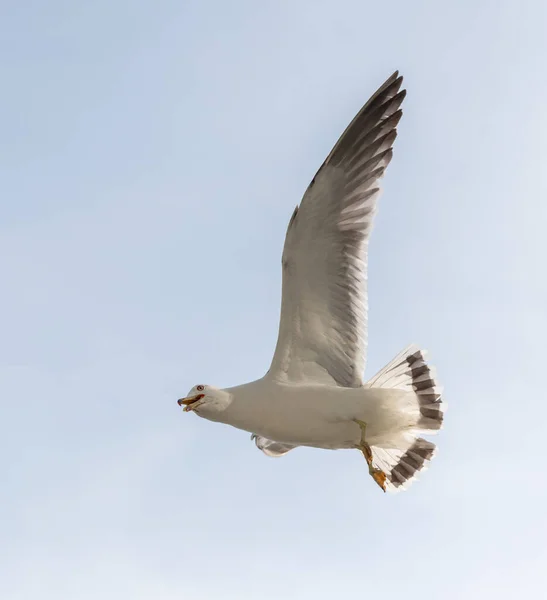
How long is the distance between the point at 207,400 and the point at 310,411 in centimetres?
106

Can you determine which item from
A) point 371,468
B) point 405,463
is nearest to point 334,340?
point 371,468

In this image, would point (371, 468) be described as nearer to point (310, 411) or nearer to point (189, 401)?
point (310, 411)

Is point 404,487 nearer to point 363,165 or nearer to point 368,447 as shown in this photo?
point 368,447

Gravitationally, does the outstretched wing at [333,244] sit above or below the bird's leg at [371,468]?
above

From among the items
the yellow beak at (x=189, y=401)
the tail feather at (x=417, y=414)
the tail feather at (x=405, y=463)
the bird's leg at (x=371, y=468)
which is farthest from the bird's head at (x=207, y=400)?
the tail feather at (x=405, y=463)

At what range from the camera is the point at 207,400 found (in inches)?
407

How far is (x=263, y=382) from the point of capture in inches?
418

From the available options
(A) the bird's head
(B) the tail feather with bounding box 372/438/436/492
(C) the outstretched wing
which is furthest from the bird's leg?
(A) the bird's head

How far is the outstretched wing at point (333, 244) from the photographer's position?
10.6 meters

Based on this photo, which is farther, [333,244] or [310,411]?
[333,244]

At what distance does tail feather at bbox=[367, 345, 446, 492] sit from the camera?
11008 mm

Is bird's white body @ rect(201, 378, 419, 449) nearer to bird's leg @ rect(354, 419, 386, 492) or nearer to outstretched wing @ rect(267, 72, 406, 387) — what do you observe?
bird's leg @ rect(354, 419, 386, 492)

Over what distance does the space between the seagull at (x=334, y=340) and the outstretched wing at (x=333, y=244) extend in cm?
1

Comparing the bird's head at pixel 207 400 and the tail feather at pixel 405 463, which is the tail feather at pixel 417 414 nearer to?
the tail feather at pixel 405 463
